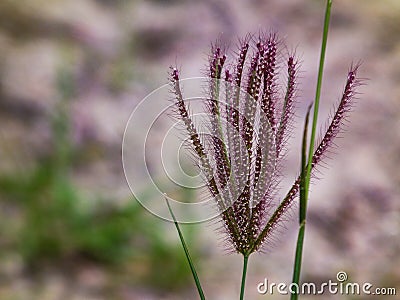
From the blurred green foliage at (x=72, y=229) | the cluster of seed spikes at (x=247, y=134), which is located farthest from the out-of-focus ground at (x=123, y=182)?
the cluster of seed spikes at (x=247, y=134)

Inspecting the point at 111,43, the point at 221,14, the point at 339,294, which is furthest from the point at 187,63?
the point at 111,43

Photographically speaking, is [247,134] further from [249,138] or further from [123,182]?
[123,182]

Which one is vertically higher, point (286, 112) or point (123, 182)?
point (123, 182)

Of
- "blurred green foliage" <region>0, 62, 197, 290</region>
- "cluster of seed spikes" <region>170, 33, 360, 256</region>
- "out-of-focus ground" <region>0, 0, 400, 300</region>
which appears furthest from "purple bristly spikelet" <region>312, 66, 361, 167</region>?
"blurred green foliage" <region>0, 62, 197, 290</region>

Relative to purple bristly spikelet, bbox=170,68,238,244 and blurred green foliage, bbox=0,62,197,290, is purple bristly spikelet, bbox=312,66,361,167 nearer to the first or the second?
purple bristly spikelet, bbox=170,68,238,244

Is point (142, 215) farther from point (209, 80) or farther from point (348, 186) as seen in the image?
point (209, 80)

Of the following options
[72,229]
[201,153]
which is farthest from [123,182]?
[201,153]
